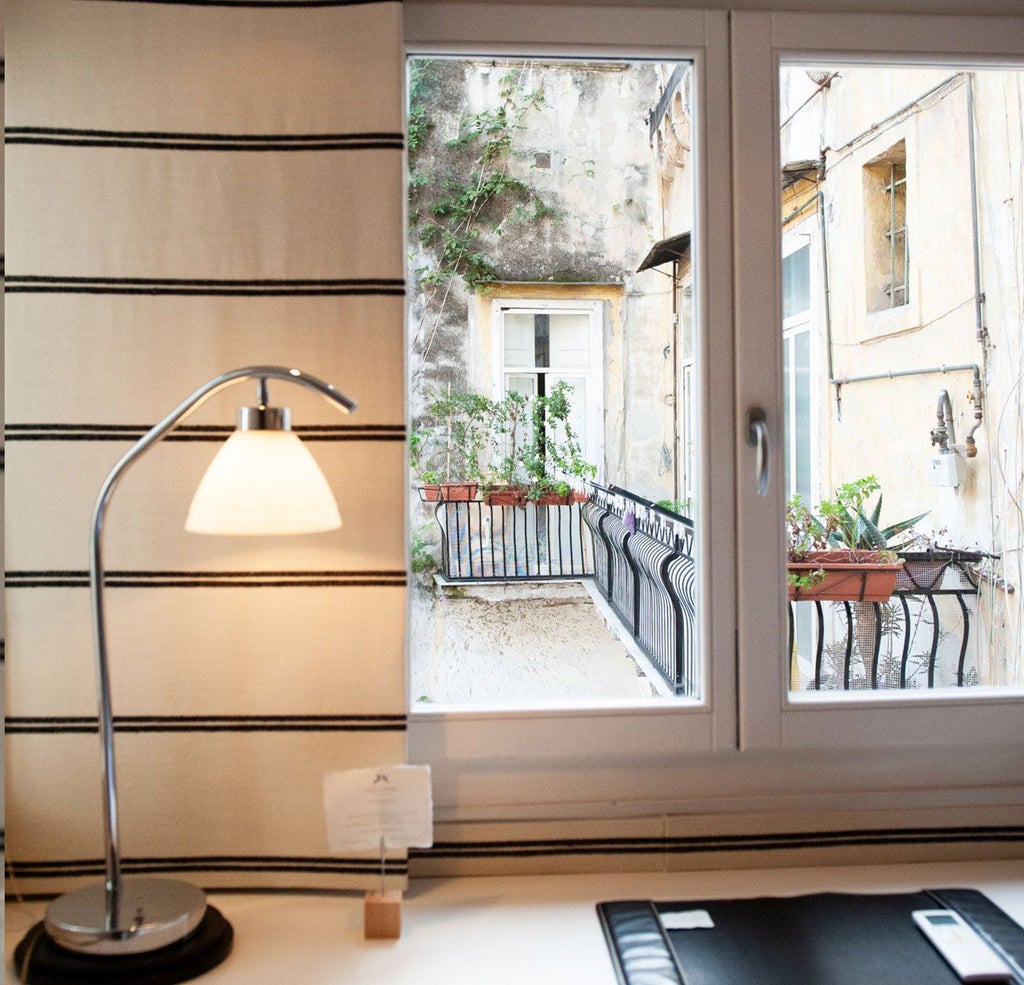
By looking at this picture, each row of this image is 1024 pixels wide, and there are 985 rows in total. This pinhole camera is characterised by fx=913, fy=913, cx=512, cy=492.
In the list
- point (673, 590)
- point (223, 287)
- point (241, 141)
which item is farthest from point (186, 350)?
point (673, 590)

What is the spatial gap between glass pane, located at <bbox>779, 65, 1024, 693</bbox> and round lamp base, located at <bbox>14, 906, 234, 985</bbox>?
100cm

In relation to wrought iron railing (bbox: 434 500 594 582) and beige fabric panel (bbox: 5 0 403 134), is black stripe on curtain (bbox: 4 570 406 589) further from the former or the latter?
beige fabric panel (bbox: 5 0 403 134)

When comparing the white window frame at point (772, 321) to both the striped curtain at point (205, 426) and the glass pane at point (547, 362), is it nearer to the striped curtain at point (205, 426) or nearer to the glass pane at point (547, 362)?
the glass pane at point (547, 362)

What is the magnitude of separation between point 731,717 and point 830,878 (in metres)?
0.29

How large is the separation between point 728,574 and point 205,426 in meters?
0.85

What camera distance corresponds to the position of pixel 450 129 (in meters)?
1.51

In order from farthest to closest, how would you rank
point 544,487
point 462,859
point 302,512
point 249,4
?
point 544,487 < point 462,859 < point 249,4 < point 302,512

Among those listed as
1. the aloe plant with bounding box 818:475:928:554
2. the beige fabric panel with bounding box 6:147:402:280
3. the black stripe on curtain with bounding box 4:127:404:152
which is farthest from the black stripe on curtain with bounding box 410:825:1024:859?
the black stripe on curtain with bounding box 4:127:404:152

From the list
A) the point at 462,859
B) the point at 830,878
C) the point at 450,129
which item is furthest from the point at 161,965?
the point at 450,129

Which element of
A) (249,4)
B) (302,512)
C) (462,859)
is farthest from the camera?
(462,859)

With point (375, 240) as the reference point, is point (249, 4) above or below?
above

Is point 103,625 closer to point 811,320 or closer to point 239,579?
point 239,579

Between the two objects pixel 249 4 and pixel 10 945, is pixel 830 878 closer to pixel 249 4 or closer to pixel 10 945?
pixel 10 945

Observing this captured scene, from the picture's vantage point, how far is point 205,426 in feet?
4.44
